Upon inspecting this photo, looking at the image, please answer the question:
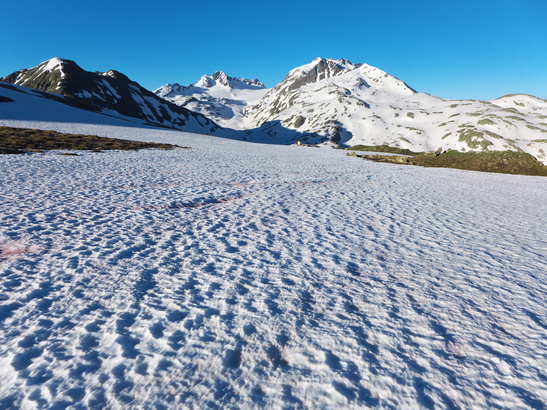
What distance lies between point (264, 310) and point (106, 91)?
159588 millimetres

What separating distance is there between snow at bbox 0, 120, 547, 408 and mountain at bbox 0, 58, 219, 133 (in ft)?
360

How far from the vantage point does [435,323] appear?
13.8 feet

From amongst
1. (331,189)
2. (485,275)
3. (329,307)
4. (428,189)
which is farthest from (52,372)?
(428,189)

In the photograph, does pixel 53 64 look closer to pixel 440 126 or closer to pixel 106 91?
pixel 106 91

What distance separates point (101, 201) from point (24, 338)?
726cm

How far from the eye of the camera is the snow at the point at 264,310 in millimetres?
3092

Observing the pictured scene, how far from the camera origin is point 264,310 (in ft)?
14.4

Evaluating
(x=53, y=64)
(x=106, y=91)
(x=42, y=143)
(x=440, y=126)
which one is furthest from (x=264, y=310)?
(x=53, y=64)

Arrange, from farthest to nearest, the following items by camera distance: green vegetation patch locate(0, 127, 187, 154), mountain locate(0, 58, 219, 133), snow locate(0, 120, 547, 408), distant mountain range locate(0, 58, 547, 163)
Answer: mountain locate(0, 58, 219, 133)
distant mountain range locate(0, 58, 547, 163)
green vegetation patch locate(0, 127, 187, 154)
snow locate(0, 120, 547, 408)

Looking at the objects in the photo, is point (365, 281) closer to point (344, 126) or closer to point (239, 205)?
point (239, 205)

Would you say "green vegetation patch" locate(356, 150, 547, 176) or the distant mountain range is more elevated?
the distant mountain range

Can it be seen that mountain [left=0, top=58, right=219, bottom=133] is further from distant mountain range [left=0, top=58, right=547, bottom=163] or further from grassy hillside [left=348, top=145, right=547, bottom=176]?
grassy hillside [left=348, top=145, right=547, bottom=176]

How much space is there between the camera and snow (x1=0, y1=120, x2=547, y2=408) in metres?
3.09

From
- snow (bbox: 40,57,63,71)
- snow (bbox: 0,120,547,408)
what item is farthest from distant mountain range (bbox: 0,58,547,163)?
snow (bbox: 0,120,547,408)
